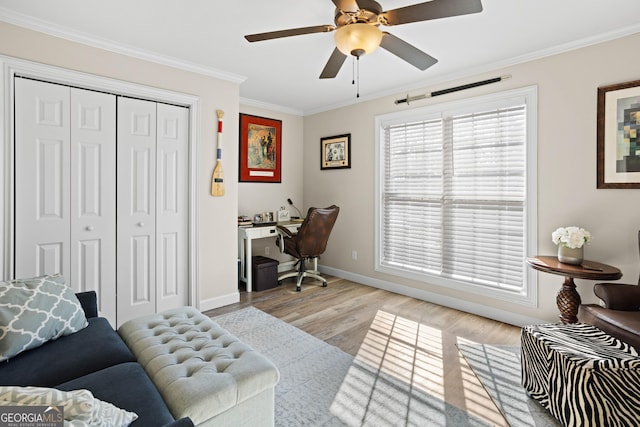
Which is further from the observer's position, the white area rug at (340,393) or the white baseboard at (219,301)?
the white baseboard at (219,301)

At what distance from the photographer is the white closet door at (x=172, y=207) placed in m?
3.12

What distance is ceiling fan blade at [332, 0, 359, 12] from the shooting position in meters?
1.76

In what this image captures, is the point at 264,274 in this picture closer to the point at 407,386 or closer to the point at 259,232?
the point at 259,232

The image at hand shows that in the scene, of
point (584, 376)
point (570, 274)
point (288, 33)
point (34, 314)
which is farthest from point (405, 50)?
point (34, 314)

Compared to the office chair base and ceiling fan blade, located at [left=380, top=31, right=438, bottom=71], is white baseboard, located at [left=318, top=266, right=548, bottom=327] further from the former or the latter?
ceiling fan blade, located at [left=380, top=31, right=438, bottom=71]

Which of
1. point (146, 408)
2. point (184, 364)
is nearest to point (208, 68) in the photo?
point (184, 364)

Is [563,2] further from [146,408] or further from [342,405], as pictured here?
[146,408]

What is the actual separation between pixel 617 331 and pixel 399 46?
85.3 inches

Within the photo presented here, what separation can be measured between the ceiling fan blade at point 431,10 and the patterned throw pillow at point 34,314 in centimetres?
242

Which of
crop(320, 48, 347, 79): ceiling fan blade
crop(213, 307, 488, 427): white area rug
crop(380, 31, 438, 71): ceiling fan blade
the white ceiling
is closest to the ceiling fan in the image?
crop(380, 31, 438, 71): ceiling fan blade

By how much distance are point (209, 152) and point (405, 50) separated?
2201 mm

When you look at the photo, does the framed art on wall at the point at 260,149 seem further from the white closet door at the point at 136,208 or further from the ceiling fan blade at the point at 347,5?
the ceiling fan blade at the point at 347,5

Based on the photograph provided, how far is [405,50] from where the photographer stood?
2.12 m
